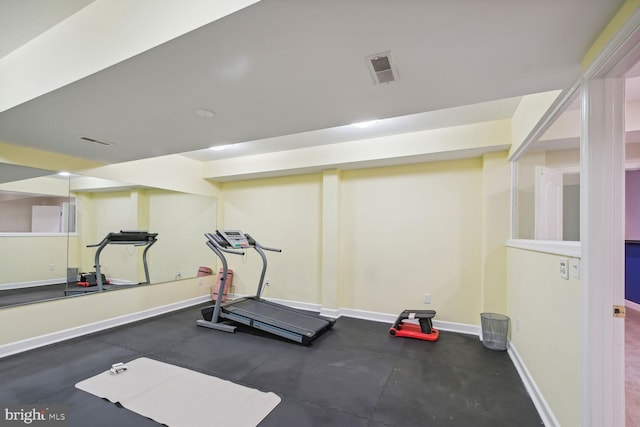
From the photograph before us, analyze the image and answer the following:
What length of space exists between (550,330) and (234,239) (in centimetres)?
363

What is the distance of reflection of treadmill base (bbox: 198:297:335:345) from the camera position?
3.46 m

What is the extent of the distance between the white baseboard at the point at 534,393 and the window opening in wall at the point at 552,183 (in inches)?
47.3

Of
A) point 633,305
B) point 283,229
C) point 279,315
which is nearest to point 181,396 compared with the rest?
point 279,315

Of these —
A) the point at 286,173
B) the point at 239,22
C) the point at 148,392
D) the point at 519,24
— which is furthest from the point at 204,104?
the point at 286,173

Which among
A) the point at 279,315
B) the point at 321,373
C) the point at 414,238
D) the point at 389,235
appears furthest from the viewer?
the point at 389,235

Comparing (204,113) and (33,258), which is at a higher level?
(204,113)

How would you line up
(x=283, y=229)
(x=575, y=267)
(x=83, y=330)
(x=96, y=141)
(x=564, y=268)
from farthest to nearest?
1. (x=283, y=229)
2. (x=83, y=330)
3. (x=96, y=141)
4. (x=564, y=268)
5. (x=575, y=267)

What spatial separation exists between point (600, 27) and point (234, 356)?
12.3ft

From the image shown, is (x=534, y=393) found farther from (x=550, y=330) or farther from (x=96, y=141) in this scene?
(x=96, y=141)

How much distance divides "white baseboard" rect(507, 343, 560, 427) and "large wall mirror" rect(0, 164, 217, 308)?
5036 millimetres

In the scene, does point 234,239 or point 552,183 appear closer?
point 552,183

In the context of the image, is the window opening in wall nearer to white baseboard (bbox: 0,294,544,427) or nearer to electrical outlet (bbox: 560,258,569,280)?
electrical outlet (bbox: 560,258,569,280)

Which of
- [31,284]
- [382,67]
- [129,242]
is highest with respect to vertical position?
[382,67]

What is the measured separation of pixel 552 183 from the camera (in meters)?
2.53
